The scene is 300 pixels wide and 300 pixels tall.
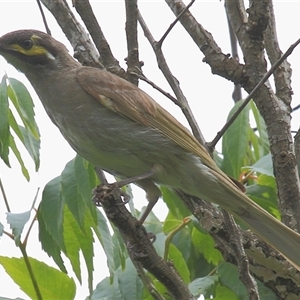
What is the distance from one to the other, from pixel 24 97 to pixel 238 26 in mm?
1499

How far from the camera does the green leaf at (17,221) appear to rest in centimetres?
312

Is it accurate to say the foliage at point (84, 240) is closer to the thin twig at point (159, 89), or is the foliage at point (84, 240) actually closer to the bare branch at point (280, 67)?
the bare branch at point (280, 67)

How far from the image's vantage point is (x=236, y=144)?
3947mm

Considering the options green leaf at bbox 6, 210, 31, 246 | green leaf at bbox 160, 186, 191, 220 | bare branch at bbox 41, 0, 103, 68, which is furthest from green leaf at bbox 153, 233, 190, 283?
bare branch at bbox 41, 0, 103, 68

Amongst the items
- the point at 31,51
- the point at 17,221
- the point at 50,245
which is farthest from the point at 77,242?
the point at 31,51

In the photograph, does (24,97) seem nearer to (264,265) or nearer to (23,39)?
(23,39)

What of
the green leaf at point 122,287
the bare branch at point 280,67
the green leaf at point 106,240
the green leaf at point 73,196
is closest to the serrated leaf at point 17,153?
the green leaf at point 73,196

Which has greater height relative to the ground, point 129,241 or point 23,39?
point 23,39

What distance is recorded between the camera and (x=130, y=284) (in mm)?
3441

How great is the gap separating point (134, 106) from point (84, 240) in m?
0.95

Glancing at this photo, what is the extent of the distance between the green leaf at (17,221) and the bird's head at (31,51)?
135 cm

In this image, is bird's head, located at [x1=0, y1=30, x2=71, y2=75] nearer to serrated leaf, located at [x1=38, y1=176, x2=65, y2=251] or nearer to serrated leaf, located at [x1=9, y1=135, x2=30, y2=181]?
serrated leaf, located at [x1=9, y1=135, x2=30, y2=181]

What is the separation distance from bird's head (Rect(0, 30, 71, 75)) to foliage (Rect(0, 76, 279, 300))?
41cm

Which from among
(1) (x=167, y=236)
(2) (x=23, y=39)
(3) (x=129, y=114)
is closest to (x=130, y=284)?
(1) (x=167, y=236)
